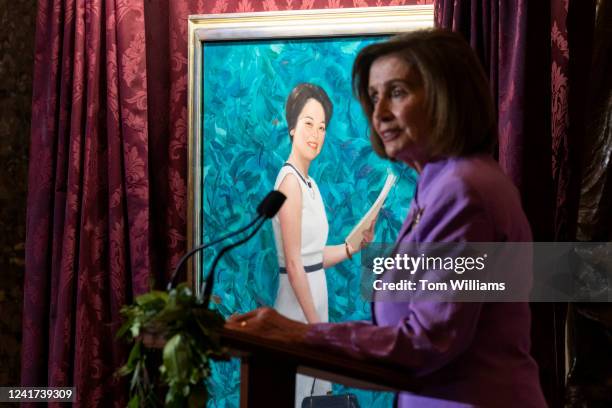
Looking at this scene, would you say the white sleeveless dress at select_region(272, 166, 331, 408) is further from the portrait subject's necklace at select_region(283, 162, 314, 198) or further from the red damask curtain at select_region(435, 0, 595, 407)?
the red damask curtain at select_region(435, 0, 595, 407)

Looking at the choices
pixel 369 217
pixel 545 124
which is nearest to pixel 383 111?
pixel 545 124

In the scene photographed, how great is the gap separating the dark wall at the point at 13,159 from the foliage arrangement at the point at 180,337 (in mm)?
2337

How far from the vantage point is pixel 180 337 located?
1575 mm

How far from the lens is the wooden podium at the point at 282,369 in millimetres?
1583

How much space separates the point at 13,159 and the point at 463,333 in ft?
9.15

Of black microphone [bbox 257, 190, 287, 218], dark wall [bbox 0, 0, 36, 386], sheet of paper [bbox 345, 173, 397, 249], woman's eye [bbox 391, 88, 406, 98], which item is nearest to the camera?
black microphone [bbox 257, 190, 287, 218]

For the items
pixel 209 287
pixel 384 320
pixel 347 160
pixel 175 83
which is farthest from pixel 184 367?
pixel 175 83

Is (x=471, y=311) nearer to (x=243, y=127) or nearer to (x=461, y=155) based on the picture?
(x=461, y=155)

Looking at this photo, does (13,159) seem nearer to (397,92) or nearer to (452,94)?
(397,92)

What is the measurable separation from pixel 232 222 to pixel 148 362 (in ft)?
6.09

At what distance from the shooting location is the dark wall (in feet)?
12.7

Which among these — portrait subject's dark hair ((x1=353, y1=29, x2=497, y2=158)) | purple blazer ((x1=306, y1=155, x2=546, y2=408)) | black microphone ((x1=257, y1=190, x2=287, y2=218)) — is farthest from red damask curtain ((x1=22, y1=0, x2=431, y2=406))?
purple blazer ((x1=306, y1=155, x2=546, y2=408))

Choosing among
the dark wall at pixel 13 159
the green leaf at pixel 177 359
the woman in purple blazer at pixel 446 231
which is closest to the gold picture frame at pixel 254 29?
the dark wall at pixel 13 159

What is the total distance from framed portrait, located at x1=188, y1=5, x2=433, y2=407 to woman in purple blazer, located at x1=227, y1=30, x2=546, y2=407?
160cm
